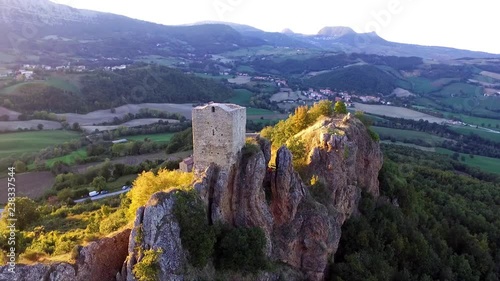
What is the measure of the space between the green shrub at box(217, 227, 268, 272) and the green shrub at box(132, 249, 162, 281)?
20.0 feet

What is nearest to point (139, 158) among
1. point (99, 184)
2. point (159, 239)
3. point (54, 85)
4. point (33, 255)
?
point (99, 184)

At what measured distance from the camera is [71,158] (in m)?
91.0

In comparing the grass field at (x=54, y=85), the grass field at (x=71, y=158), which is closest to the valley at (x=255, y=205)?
the grass field at (x=71, y=158)

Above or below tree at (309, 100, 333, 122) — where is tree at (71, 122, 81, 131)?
below

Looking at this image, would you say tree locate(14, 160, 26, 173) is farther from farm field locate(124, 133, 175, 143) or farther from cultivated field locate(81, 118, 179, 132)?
cultivated field locate(81, 118, 179, 132)

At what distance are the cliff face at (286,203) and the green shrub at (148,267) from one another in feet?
1.92

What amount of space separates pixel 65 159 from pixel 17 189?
19726mm

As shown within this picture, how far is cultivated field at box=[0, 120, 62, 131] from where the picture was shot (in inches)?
4109

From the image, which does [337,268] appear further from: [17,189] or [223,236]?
[17,189]

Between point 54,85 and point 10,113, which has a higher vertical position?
point 54,85

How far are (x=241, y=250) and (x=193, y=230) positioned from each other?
15.0ft

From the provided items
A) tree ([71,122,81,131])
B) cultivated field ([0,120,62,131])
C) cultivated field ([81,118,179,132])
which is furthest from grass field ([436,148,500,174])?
cultivated field ([0,120,62,131])

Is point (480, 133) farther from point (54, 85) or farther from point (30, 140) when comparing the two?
point (54, 85)

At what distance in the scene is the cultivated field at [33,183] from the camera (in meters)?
71.4
